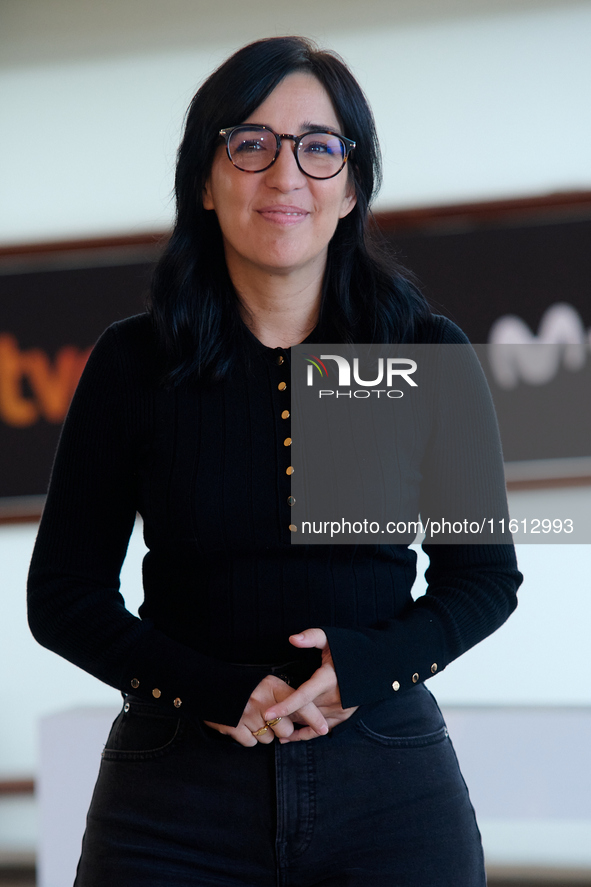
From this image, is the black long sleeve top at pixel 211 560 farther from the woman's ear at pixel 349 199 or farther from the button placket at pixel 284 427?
the woman's ear at pixel 349 199

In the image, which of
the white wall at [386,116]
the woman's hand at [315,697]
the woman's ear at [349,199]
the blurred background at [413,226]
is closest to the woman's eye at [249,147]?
the woman's ear at [349,199]

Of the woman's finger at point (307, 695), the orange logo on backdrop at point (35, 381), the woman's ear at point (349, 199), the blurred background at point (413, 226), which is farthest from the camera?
the orange logo on backdrop at point (35, 381)

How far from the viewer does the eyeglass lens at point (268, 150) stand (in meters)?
0.88

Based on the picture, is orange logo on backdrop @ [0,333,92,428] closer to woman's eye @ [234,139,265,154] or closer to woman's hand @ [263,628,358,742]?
woman's eye @ [234,139,265,154]

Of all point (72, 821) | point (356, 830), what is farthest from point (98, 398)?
point (72, 821)

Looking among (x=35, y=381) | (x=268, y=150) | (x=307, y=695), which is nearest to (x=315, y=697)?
(x=307, y=695)

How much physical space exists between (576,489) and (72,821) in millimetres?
1525

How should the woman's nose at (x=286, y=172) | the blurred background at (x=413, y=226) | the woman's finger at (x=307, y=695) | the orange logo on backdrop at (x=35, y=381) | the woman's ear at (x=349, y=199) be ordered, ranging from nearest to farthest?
the woman's finger at (x=307, y=695), the woman's nose at (x=286, y=172), the woman's ear at (x=349, y=199), the blurred background at (x=413, y=226), the orange logo on backdrop at (x=35, y=381)

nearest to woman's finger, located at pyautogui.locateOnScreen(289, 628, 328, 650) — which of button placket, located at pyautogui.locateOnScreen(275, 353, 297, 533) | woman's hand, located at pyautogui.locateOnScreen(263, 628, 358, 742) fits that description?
woman's hand, located at pyautogui.locateOnScreen(263, 628, 358, 742)

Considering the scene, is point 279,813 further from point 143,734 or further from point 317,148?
point 317,148

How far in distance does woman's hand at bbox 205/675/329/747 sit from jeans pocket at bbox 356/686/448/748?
6 cm

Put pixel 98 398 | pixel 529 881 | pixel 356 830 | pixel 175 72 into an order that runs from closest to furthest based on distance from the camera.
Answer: pixel 356 830, pixel 98 398, pixel 529 881, pixel 175 72

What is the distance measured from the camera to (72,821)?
201 cm

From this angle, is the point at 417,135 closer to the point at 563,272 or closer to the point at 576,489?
the point at 563,272
